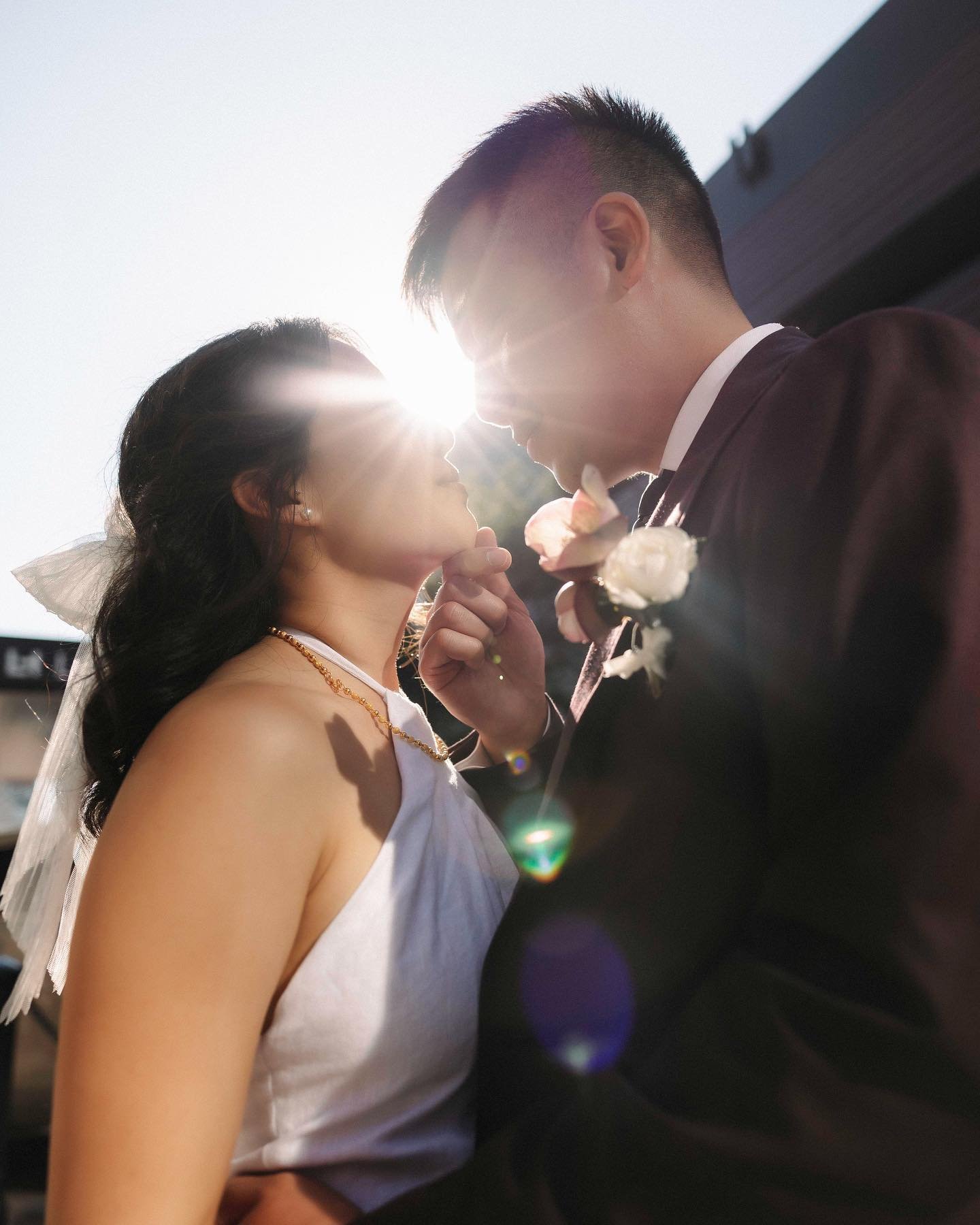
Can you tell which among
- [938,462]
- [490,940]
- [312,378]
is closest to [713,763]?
[938,462]

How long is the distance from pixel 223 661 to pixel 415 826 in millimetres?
616

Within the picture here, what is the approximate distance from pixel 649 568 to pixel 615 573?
0.17ft

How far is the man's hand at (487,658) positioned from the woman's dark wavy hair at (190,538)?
46 centimetres

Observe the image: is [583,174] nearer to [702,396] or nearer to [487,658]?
[702,396]

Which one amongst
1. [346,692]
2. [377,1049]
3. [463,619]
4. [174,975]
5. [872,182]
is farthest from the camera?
[872,182]

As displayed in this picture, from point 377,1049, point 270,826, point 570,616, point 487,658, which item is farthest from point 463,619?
point 377,1049

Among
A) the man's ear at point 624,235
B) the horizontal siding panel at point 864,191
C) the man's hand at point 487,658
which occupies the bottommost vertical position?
the man's hand at point 487,658

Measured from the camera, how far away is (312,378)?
7.07 ft

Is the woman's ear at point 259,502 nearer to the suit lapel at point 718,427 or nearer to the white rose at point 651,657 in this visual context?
the suit lapel at point 718,427

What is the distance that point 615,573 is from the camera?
4.02 feet

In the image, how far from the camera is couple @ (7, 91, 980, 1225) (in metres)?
0.89

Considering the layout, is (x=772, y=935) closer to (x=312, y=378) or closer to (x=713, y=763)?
(x=713, y=763)

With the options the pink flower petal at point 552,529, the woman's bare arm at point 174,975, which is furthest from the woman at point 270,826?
the pink flower petal at point 552,529

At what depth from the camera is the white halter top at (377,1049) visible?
1399 mm
